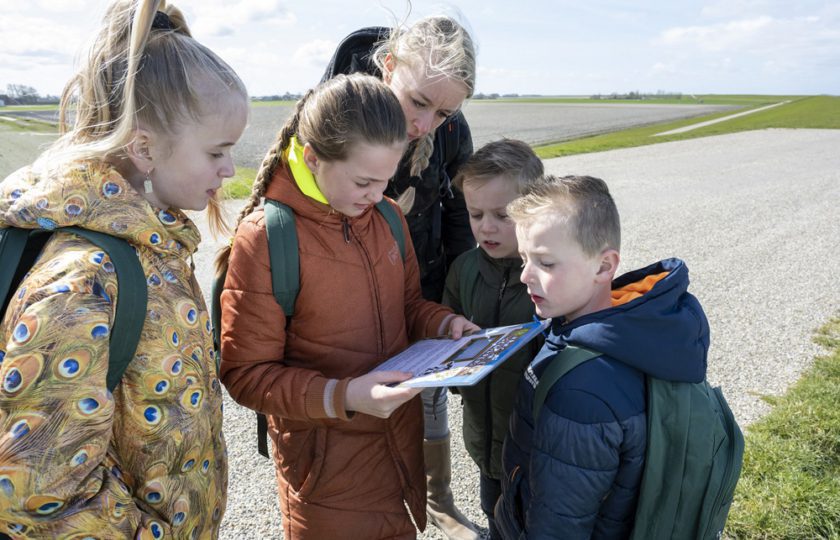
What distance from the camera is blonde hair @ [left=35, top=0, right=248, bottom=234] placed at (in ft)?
5.31

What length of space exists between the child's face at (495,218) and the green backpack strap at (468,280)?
0.38 feet

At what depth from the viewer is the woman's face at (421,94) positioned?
2.48m

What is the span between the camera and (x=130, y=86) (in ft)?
5.25

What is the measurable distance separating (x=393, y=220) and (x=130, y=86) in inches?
41.8

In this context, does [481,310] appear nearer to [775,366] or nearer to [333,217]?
[333,217]

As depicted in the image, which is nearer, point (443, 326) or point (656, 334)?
point (656, 334)

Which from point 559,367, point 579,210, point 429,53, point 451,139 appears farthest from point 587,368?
point 451,139

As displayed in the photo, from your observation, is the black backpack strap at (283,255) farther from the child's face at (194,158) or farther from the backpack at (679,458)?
the backpack at (679,458)

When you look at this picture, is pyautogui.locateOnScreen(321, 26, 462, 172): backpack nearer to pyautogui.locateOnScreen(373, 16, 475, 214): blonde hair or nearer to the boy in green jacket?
pyautogui.locateOnScreen(373, 16, 475, 214): blonde hair

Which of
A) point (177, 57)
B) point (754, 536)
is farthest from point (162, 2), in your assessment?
point (754, 536)

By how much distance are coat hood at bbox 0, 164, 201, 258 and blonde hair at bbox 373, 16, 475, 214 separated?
1.29 metres

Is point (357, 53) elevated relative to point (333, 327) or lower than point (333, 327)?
elevated

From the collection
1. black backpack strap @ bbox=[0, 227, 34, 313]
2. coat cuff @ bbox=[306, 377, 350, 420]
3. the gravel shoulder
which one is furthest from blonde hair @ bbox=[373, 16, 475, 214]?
the gravel shoulder

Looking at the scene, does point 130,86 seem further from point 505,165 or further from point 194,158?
point 505,165
